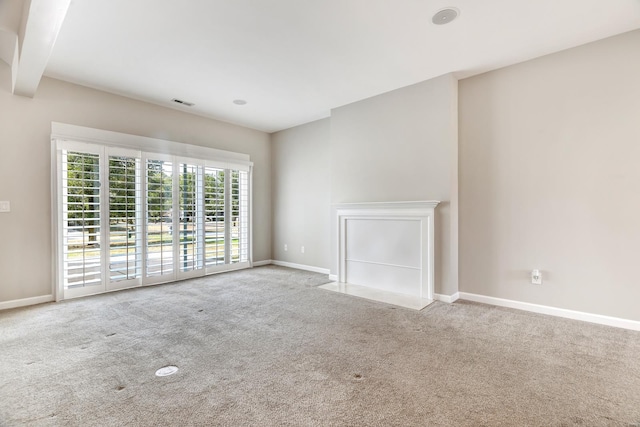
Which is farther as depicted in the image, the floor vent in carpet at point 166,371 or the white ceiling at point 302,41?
the white ceiling at point 302,41

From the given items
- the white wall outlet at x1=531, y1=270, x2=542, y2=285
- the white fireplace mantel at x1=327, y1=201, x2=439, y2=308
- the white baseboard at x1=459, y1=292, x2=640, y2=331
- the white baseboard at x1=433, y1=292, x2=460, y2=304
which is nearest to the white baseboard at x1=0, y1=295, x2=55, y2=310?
the white fireplace mantel at x1=327, y1=201, x2=439, y2=308

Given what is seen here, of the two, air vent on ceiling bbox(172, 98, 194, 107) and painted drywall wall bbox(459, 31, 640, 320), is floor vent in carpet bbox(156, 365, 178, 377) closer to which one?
painted drywall wall bbox(459, 31, 640, 320)

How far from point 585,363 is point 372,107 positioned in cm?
358

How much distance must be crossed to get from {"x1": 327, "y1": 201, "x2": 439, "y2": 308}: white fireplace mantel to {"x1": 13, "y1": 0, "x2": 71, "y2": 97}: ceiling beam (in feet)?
11.6

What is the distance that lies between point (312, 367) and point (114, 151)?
387 centimetres

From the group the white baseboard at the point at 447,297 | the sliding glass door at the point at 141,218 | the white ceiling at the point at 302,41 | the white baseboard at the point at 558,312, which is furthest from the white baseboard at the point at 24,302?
the white baseboard at the point at 558,312

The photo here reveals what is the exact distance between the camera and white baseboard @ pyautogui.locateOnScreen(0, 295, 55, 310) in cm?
341

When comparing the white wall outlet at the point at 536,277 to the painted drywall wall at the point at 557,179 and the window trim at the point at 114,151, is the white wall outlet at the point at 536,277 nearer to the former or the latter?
the painted drywall wall at the point at 557,179

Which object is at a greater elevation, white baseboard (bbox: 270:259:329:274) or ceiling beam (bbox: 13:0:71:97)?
ceiling beam (bbox: 13:0:71:97)

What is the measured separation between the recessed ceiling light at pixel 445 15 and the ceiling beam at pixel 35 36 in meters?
2.78

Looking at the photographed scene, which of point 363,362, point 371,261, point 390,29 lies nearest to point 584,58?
point 390,29

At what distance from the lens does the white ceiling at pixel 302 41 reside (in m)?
2.46

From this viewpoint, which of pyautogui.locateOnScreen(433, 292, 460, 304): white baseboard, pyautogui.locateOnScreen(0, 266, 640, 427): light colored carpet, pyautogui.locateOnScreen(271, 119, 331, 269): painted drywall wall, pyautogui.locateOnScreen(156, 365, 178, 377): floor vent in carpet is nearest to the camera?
pyautogui.locateOnScreen(0, 266, 640, 427): light colored carpet

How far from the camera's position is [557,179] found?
3133 mm
